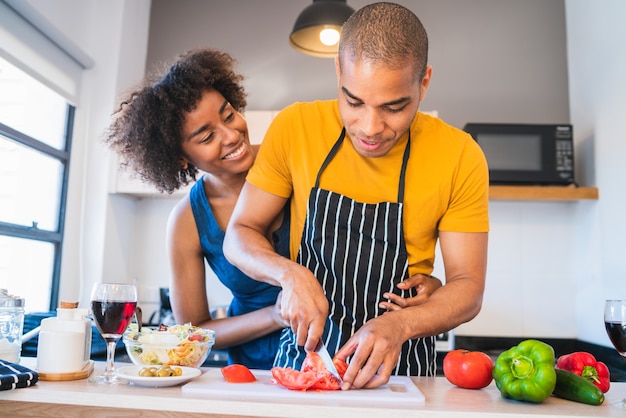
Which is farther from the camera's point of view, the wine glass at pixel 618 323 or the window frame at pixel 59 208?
the window frame at pixel 59 208

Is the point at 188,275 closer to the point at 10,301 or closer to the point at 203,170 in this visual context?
the point at 203,170

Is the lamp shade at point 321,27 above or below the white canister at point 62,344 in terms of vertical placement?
above

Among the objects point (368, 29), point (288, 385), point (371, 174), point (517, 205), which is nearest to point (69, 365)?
point (288, 385)

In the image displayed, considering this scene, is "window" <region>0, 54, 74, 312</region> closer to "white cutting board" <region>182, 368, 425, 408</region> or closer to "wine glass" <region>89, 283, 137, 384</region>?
"wine glass" <region>89, 283, 137, 384</region>

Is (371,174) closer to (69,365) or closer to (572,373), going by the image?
(572,373)

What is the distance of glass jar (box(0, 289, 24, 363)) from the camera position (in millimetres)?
1122

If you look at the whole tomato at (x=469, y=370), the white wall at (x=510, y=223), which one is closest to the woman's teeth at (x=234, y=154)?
the whole tomato at (x=469, y=370)

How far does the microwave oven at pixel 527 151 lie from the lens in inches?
112

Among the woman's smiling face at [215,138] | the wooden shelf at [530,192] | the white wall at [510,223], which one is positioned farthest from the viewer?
the white wall at [510,223]

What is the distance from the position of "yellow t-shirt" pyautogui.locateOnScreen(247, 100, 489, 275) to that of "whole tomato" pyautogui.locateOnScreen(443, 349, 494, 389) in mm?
335

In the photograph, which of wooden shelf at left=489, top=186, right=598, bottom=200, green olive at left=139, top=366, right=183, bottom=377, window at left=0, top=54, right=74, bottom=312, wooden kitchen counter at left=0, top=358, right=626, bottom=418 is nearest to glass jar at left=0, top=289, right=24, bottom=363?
wooden kitchen counter at left=0, top=358, right=626, bottom=418

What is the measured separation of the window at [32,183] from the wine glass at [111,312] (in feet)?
5.69

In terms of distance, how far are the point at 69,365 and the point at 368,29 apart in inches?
33.3

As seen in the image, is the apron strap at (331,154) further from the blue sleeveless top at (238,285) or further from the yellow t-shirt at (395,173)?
the blue sleeveless top at (238,285)
